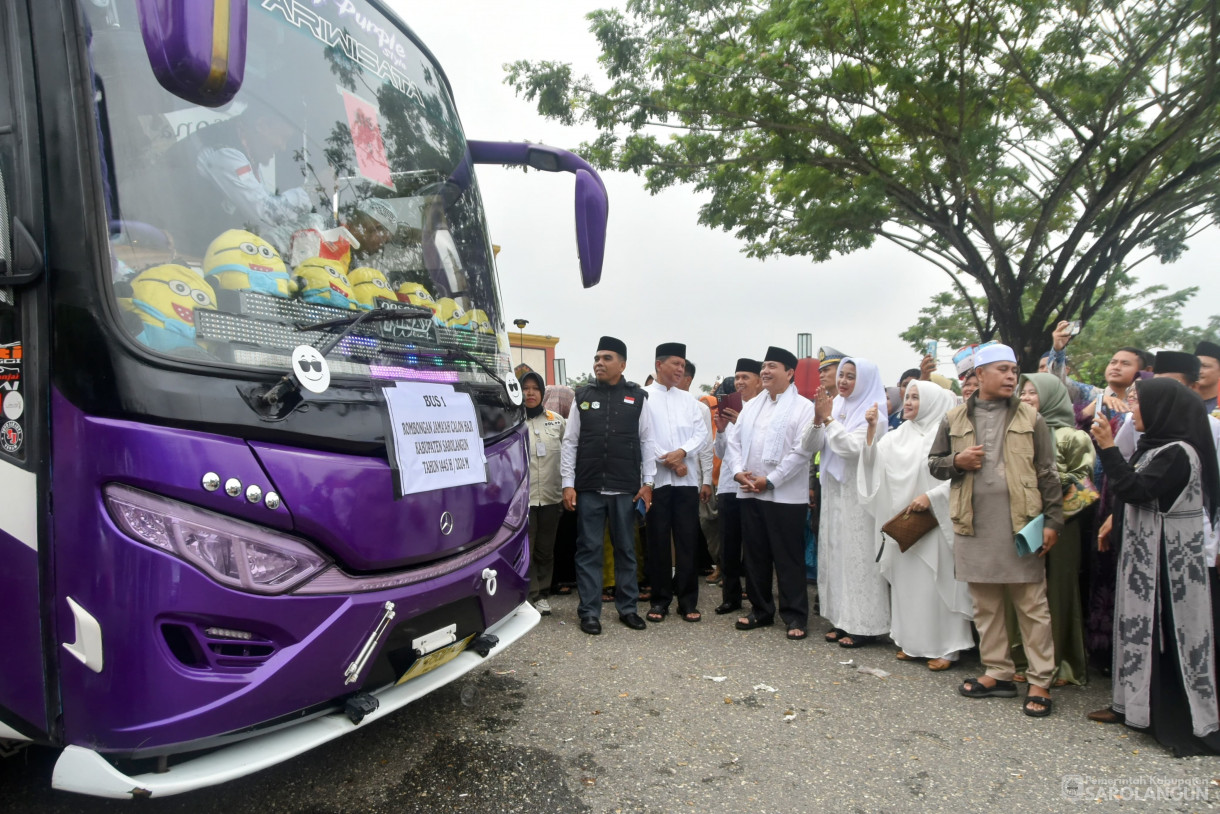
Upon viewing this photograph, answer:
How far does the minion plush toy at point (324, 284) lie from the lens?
2.64 m

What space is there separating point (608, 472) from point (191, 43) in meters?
4.05

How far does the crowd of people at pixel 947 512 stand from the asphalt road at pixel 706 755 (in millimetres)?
338

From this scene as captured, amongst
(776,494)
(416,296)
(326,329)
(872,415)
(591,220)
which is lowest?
(776,494)

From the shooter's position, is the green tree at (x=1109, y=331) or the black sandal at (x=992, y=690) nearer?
the black sandal at (x=992, y=690)

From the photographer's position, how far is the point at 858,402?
5660mm

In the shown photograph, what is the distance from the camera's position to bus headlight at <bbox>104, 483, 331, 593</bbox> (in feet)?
7.06

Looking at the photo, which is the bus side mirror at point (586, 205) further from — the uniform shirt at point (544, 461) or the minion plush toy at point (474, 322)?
the uniform shirt at point (544, 461)

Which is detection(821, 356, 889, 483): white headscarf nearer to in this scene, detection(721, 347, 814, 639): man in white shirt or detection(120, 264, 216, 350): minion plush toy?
detection(721, 347, 814, 639): man in white shirt


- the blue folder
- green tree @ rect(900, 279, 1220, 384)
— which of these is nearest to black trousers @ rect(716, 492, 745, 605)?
the blue folder

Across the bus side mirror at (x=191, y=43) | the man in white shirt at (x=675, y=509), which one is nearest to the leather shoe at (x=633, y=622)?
the man in white shirt at (x=675, y=509)

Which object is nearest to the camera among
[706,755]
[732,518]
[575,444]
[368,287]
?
[368,287]

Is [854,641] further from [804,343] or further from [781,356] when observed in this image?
[804,343]

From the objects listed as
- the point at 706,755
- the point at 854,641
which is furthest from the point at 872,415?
the point at 706,755

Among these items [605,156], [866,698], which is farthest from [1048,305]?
[866,698]
